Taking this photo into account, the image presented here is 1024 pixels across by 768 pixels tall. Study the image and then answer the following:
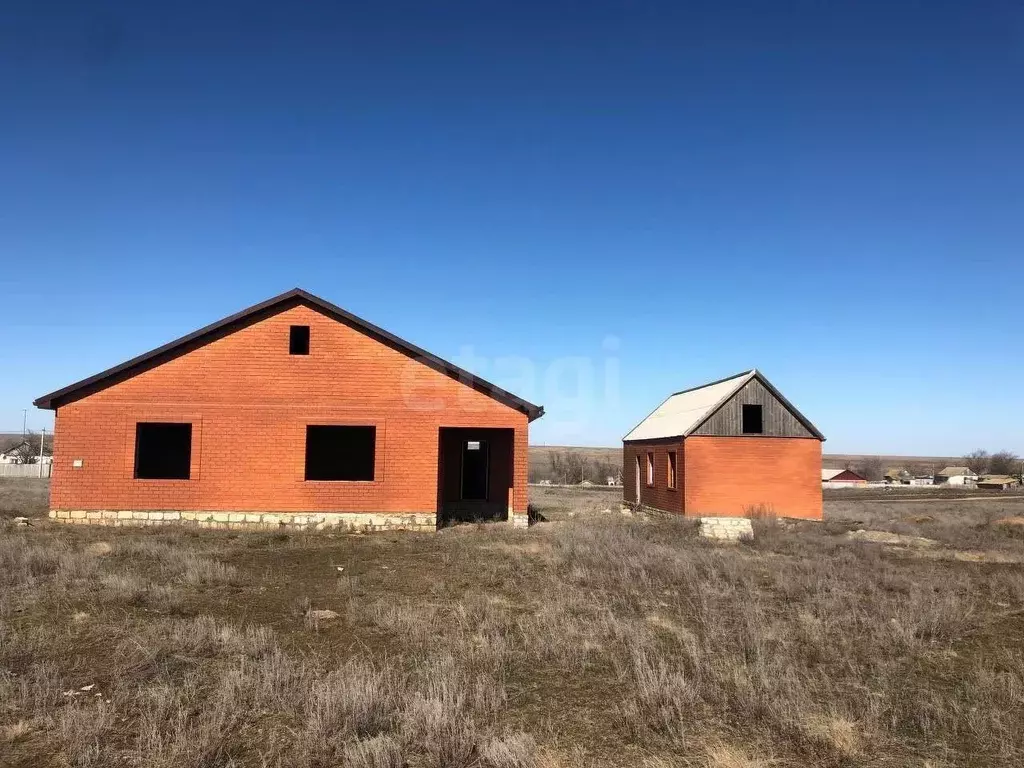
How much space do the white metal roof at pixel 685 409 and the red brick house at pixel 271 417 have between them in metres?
8.10

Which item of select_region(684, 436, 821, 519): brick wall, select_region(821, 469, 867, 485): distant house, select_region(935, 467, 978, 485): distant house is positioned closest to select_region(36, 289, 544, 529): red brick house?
select_region(684, 436, 821, 519): brick wall

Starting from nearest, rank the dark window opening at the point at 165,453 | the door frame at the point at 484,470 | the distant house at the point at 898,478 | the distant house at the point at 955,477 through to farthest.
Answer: the door frame at the point at 484,470 → the dark window opening at the point at 165,453 → the distant house at the point at 898,478 → the distant house at the point at 955,477

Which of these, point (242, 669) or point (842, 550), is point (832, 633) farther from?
point (842, 550)

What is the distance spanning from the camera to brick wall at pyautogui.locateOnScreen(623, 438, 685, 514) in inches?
944

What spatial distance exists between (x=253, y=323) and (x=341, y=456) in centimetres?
614

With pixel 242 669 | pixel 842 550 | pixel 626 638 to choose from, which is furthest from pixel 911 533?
pixel 242 669

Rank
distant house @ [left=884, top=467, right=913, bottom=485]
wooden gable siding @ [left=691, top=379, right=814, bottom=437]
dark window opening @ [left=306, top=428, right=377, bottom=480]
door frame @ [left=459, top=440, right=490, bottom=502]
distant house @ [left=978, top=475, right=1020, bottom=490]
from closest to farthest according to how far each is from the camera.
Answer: door frame @ [left=459, top=440, right=490, bottom=502] < dark window opening @ [left=306, top=428, right=377, bottom=480] < wooden gable siding @ [left=691, top=379, right=814, bottom=437] < distant house @ [left=978, top=475, right=1020, bottom=490] < distant house @ [left=884, top=467, right=913, bottom=485]

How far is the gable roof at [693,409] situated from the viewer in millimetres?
23734

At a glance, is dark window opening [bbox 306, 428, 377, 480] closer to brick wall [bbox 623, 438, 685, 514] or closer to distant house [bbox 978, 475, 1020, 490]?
brick wall [bbox 623, 438, 685, 514]

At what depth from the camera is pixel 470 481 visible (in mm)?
22219

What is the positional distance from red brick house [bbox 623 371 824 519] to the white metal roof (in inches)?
3.5

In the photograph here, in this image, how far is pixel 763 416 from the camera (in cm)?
2386

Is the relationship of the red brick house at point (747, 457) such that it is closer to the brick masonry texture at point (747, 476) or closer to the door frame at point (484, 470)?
the brick masonry texture at point (747, 476)

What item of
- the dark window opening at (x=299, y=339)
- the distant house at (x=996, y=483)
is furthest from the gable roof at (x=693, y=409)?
the distant house at (x=996, y=483)
